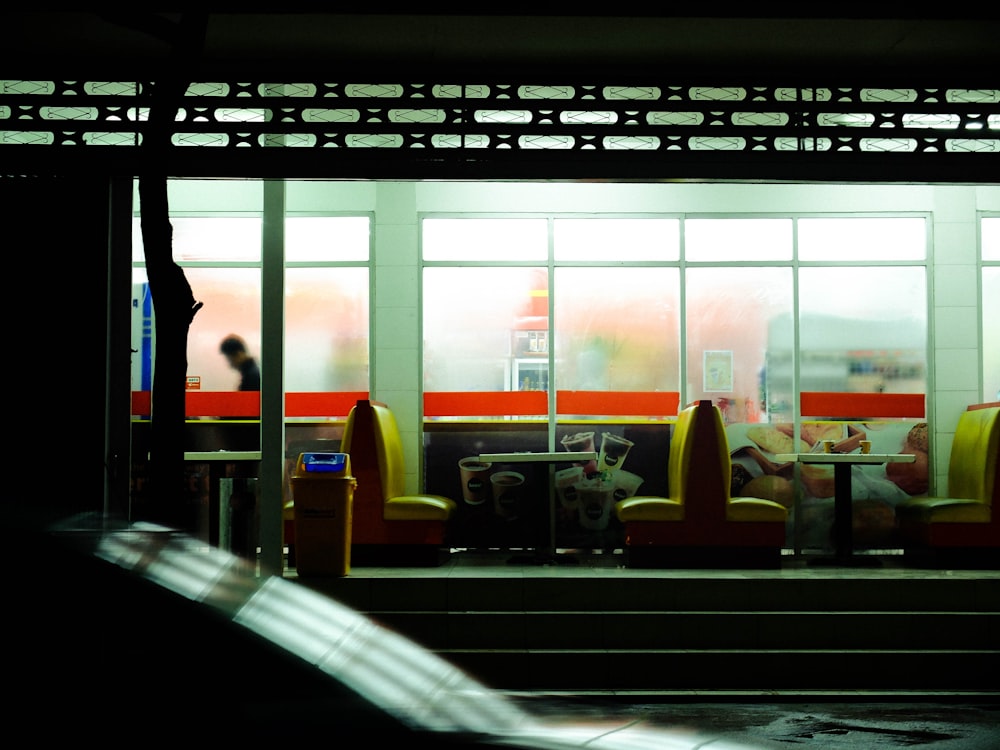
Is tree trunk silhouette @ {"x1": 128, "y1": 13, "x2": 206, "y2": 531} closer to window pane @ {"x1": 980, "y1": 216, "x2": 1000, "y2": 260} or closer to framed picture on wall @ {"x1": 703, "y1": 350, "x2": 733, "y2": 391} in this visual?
framed picture on wall @ {"x1": 703, "y1": 350, "x2": 733, "y2": 391}

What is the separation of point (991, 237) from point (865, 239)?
126 cm

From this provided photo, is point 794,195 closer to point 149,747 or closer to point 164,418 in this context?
point 164,418

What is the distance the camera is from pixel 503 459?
9203mm

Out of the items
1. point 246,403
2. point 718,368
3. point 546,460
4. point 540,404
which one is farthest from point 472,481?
point 718,368

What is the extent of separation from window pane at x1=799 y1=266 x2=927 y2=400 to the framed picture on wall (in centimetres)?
71

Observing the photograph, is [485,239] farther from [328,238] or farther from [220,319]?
[220,319]

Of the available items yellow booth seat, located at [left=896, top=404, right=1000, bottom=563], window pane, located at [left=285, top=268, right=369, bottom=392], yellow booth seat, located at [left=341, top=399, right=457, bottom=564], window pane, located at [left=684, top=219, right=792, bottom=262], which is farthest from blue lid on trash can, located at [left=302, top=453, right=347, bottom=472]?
yellow booth seat, located at [left=896, top=404, right=1000, bottom=563]

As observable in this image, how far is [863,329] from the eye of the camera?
35.7 ft

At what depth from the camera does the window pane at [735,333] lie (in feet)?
35.6

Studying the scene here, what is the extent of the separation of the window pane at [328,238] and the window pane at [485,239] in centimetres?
65

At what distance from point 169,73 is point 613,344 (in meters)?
6.23

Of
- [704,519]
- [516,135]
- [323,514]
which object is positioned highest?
[516,135]

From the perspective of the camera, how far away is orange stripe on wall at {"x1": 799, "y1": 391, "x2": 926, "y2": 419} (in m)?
10.8

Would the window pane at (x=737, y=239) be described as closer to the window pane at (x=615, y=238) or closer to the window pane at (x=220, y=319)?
the window pane at (x=615, y=238)
